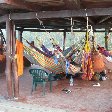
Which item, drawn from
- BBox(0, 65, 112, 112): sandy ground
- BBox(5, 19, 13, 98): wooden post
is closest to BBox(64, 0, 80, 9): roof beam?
BBox(5, 19, 13, 98): wooden post

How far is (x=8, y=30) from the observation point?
6234mm

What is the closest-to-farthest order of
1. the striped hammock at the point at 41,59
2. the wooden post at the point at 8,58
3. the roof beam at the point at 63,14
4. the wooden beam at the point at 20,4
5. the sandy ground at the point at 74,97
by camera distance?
the wooden beam at the point at 20,4 < the roof beam at the point at 63,14 < the sandy ground at the point at 74,97 < the wooden post at the point at 8,58 < the striped hammock at the point at 41,59

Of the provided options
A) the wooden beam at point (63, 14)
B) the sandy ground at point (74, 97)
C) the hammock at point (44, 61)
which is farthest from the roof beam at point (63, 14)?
the sandy ground at point (74, 97)

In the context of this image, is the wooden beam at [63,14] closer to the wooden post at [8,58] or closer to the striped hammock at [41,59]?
the wooden post at [8,58]

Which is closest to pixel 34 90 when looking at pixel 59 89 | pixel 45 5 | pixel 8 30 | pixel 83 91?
pixel 59 89

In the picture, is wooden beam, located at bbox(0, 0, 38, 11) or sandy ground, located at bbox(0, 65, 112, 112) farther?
sandy ground, located at bbox(0, 65, 112, 112)

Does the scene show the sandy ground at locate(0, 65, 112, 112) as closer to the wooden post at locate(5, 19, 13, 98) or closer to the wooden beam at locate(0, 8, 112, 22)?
the wooden post at locate(5, 19, 13, 98)

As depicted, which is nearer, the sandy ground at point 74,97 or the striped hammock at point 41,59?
the sandy ground at point 74,97

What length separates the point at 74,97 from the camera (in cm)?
648

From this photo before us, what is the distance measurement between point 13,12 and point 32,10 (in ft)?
1.77

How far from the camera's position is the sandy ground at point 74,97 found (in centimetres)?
566

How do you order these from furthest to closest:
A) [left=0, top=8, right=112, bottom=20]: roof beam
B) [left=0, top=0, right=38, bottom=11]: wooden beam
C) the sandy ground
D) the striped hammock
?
1. the striped hammock
2. the sandy ground
3. [left=0, top=8, right=112, bottom=20]: roof beam
4. [left=0, top=0, right=38, bottom=11]: wooden beam

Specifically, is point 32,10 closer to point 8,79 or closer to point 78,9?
point 78,9

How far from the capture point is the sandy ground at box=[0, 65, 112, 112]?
566 cm
